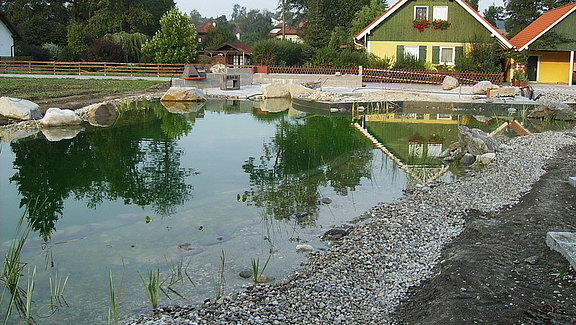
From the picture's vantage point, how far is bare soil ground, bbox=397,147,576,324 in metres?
5.42

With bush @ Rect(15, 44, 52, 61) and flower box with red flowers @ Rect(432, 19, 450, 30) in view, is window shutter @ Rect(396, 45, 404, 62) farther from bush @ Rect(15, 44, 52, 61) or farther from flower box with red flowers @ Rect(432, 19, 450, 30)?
bush @ Rect(15, 44, 52, 61)

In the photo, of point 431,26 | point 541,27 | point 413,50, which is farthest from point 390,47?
point 541,27

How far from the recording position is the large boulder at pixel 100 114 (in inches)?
833

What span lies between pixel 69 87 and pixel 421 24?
830 inches

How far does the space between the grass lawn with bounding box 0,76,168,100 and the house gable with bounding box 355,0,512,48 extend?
14.2 meters

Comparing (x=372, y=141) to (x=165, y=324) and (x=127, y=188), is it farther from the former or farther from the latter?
(x=165, y=324)

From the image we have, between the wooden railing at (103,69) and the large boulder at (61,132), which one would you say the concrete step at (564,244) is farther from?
the wooden railing at (103,69)

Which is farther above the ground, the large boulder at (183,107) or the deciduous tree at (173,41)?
the deciduous tree at (173,41)

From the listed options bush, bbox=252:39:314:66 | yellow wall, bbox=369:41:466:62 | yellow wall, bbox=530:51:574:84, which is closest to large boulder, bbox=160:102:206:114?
bush, bbox=252:39:314:66

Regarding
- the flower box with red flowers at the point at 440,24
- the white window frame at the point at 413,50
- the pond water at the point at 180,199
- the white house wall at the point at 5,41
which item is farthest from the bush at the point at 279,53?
the white house wall at the point at 5,41

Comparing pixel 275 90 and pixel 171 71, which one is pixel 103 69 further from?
pixel 275 90

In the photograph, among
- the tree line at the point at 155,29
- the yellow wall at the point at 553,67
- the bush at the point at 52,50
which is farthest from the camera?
the bush at the point at 52,50

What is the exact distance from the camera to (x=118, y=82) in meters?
35.8

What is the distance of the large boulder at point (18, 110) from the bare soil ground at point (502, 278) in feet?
51.9
